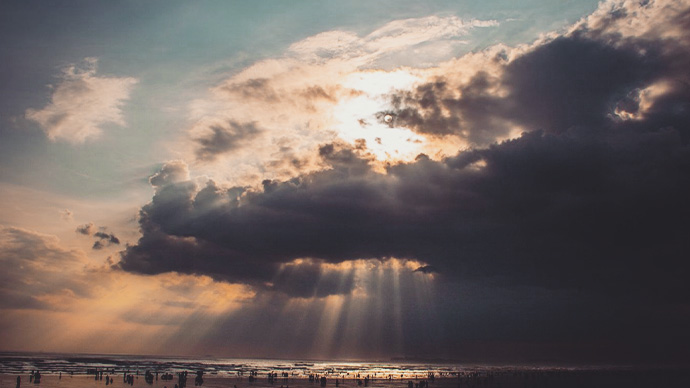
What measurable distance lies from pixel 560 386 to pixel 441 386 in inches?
1065

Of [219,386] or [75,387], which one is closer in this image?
[75,387]

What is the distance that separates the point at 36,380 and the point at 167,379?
86.4 ft

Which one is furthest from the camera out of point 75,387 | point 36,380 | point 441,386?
point 441,386

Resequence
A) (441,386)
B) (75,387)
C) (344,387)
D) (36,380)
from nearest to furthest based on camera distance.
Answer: (75,387) < (36,380) < (344,387) < (441,386)

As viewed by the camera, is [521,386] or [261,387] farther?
[521,386]

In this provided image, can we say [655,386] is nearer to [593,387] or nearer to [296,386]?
[593,387]

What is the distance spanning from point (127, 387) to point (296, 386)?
108ft

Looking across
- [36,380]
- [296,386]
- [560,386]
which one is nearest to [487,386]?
[560,386]

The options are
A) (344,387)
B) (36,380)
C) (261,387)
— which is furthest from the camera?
(344,387)

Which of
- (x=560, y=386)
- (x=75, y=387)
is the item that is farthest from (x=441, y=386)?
(x=75, y=387)

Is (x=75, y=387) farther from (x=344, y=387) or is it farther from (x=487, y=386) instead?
(x=487, y=386)

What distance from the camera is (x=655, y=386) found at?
11144 cm

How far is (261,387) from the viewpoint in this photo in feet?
325

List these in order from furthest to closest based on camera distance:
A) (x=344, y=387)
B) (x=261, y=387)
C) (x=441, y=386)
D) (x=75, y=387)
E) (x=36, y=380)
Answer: (x=441, y=386), (x=344, y=387), (x=261, y=387), (x=36, y=380), (x=75, y=387)
